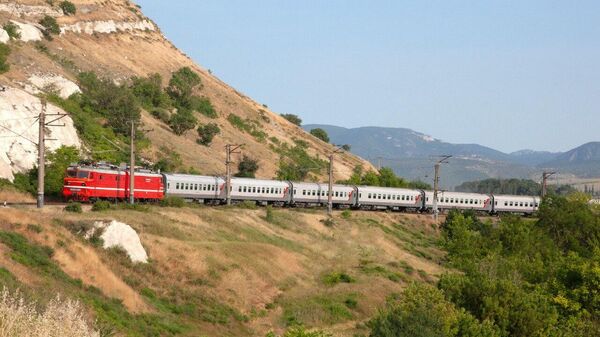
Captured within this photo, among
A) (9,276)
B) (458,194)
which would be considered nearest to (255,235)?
(9,276)

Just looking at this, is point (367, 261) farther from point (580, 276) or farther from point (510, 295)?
point (510, 295)

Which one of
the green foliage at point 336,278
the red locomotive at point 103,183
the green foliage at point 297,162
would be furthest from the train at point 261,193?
the green foliage at point 297,162

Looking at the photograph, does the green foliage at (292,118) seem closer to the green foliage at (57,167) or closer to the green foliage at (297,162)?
the green foliage at (297,162)

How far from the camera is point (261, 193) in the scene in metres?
84.2

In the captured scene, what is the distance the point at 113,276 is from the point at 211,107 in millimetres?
93305

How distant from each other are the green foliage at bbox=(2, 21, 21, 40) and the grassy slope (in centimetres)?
4595

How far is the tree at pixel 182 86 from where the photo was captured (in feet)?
415

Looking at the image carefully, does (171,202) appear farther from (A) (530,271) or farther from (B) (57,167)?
(A) (530,271)

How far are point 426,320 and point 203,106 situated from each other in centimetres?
10007

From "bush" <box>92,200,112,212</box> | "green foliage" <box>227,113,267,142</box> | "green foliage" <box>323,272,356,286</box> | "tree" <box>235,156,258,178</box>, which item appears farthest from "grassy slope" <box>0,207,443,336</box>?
"green foliage" <box>227,113,267,142</box>

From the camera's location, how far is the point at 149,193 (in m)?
67.4

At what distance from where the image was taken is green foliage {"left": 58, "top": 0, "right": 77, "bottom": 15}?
125 meters

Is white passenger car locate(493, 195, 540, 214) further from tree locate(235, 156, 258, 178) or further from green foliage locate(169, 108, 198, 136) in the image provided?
green foliage locate(169, 108, 198, 136)

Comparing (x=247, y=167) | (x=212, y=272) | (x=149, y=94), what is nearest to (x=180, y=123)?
(x=149, y=94)
